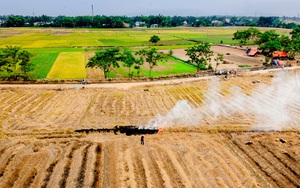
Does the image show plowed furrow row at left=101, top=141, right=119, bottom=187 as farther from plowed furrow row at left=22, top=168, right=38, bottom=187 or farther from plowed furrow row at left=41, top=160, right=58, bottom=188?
plowed furrow row at left=22, top=168, right=38, bottom=187

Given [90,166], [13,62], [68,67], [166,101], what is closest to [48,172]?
[90,166]

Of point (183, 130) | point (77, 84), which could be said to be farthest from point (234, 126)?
point (77, 84)

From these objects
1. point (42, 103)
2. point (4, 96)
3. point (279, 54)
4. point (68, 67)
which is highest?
point (279, 54)

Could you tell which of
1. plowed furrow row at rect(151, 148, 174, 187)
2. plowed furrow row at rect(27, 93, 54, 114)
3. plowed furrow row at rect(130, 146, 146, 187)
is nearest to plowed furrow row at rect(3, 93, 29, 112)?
plowed furrow row at rect(27, 93, 54, 114)

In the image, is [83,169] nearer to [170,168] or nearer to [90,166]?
[90,166]

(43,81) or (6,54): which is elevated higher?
(6,54)

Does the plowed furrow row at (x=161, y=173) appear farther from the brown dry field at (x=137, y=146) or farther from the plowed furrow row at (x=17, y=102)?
the plowed furrow row at (x=17, y=102)

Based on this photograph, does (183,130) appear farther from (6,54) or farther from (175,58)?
(175,58)
